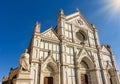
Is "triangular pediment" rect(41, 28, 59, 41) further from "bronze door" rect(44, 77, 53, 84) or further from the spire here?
"bronze door" rect(44, 77, 53, 84)

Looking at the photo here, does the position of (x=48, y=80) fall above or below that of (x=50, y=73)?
below

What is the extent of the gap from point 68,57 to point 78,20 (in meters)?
9.15

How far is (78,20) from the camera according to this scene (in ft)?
72.5

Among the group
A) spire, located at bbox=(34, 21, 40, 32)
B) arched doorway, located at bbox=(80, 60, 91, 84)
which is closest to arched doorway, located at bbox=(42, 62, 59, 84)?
arched doorway, located at bbox=(80, 60, 91, 84)

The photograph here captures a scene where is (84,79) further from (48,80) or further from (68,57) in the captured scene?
(48,80)

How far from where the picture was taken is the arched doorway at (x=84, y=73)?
1705 cm

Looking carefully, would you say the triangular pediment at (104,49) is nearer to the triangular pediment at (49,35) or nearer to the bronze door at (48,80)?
the triangular pediment at (49,35)

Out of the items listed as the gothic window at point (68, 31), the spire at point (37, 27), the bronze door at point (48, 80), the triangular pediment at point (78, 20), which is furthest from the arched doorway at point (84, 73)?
the spire at point (37, 27)

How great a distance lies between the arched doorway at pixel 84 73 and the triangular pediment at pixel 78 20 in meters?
7.61

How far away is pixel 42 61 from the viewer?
13.8 m

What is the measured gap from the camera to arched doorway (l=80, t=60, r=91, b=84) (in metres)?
17.1

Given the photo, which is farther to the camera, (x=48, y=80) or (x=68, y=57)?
(x=68, y=57)

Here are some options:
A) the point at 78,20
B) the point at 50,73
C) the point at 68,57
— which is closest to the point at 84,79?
the point at 68,57

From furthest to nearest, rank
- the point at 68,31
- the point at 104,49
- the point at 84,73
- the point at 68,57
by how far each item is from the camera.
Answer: the point at 104,49
the point at 68,31
the point at 84,73
the point at 68,57
